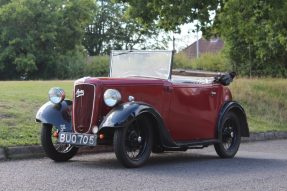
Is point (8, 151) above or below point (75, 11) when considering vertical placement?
below

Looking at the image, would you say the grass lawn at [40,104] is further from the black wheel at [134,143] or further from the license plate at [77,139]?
the black wheel at [134,143]

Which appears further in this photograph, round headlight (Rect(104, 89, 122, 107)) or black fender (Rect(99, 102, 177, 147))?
round headlight (Rect(104, 89, 122, 107))

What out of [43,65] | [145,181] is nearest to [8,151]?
[145,181]

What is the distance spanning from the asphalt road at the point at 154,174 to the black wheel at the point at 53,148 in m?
0.13

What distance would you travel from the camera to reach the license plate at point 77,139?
842 cm

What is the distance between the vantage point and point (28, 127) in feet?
37.1

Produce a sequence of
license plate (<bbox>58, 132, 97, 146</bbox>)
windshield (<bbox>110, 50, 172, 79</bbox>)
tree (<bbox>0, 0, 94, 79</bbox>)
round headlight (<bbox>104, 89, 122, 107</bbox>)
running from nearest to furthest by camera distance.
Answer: license plate (<bbox>58, 132, 97, 146</bbox>) → round headlight (<bbox>104, 89, 122, 107</bbox>) → windshield (<bbox>110, 50, 172, 79</bbox>) → tree (<bbox>0, 0, 94, 79</bbox>)

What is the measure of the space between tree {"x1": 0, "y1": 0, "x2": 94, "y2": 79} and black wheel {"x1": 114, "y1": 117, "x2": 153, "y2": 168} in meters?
47.6

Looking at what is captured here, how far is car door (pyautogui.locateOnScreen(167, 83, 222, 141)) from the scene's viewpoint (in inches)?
376

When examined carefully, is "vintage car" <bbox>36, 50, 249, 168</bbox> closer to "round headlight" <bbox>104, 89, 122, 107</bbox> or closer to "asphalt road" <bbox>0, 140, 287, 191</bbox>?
"round headlight" <bbox>104, 89, 122, 107</bbox>

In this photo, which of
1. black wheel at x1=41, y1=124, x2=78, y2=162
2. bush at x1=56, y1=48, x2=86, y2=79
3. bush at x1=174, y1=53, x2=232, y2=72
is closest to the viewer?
black wheel at x1=41, y1=124, x2=78, y2=162

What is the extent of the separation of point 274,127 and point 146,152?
8.69m

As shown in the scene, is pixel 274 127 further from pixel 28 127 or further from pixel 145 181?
pixel 145 181

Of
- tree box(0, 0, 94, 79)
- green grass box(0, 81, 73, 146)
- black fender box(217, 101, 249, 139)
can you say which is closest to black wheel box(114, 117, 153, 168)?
black fender box(217, 101, 249, 139)
